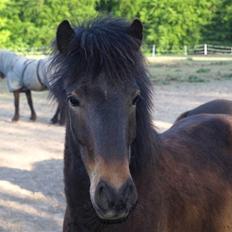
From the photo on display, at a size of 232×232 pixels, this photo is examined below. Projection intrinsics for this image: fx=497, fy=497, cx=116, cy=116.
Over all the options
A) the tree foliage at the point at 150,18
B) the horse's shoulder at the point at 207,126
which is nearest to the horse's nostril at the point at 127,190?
the horse's shoulder at the point at 207,126

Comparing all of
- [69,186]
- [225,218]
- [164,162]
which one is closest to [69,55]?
[69,186]

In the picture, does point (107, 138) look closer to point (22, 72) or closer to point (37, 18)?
point (22, 72)

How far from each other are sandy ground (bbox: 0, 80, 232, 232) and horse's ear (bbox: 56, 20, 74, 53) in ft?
1.88

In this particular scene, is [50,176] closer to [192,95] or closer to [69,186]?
[69,186]

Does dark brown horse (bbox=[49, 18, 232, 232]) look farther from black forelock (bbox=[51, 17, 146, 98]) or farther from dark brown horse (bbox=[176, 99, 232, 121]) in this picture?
dark brown horse (bbox=[176, 99, 232, 121])

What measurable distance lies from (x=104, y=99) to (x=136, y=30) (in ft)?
1.50

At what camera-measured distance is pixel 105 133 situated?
2.22 metres

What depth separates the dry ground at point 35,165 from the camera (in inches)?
205

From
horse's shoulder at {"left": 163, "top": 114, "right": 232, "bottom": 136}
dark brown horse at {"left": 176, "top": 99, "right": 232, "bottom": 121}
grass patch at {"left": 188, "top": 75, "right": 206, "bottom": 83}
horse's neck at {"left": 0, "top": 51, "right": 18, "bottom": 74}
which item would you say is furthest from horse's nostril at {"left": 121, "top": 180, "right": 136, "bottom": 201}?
grass patch at {"left": 188, "top": 75, "right": 206, "bottom": 83}

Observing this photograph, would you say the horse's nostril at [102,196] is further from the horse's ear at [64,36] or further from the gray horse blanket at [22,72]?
the gray horse blanket at [22,72]

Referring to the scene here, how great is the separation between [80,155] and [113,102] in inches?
14.2

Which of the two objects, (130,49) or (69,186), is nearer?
(130,49)

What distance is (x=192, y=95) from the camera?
14.7 metres

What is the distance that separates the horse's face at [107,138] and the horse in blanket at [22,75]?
26.4ft
